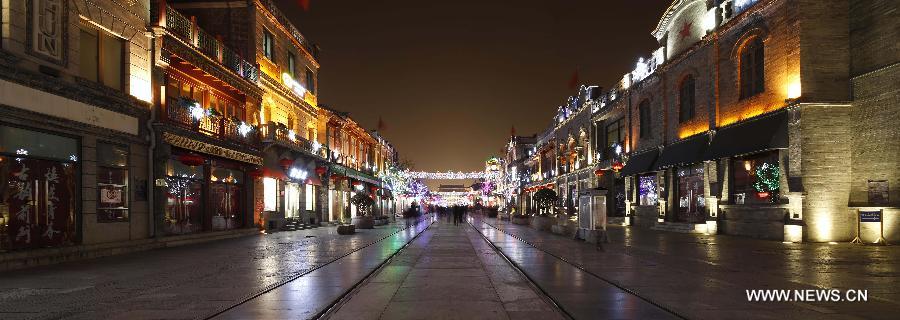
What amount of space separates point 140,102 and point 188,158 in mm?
2920

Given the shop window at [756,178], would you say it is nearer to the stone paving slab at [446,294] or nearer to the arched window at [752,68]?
the arched window at [752,68]

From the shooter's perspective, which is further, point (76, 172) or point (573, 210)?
point (573, 210)

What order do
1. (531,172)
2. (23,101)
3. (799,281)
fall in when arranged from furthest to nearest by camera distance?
(531,172)
(23,101)
(799,281)

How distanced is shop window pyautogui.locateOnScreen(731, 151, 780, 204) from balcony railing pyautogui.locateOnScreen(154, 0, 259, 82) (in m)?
22.5

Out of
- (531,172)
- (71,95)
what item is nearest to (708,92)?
(71,95)

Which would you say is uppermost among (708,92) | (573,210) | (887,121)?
(708,92)

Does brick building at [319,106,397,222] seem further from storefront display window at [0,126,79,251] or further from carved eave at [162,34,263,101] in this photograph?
storefront display window at [0,126,79,251]

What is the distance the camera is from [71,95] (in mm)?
16406

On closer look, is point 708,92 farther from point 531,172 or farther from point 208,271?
point 531,172

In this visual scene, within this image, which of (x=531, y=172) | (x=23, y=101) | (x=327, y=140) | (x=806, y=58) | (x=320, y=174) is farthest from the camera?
(x=531, y=172)

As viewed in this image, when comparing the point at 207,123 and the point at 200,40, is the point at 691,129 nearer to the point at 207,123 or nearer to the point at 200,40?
the point at 207,123

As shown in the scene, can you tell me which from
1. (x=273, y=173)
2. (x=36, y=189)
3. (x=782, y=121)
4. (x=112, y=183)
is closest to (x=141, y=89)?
(x=112, y=183)

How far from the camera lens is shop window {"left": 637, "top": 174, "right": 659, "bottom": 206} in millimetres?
36281

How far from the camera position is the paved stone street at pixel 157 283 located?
27.2 feet
